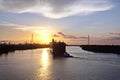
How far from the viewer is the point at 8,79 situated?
3572 centimetres

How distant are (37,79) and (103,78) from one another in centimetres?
968

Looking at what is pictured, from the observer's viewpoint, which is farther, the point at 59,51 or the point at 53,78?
the point at 59,51

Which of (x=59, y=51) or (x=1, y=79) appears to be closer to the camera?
(x=1, y=79)

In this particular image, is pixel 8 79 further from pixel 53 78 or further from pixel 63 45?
pixel 63 45

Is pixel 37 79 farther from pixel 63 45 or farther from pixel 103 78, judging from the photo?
pixel 63 45

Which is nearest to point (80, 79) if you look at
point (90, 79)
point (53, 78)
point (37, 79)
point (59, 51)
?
point (90, 79)

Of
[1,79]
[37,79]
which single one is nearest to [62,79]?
[37,79]

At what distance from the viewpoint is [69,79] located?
Result: 36125 millimetres

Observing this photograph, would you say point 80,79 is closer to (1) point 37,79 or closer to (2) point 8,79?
(1) point 37,79

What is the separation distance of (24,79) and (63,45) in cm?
8295

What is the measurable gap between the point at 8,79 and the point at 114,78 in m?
15.5

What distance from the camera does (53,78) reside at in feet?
122

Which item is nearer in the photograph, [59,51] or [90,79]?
[90,79]

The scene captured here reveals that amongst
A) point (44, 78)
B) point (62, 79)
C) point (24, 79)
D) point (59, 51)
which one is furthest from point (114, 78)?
point (59, 51)
